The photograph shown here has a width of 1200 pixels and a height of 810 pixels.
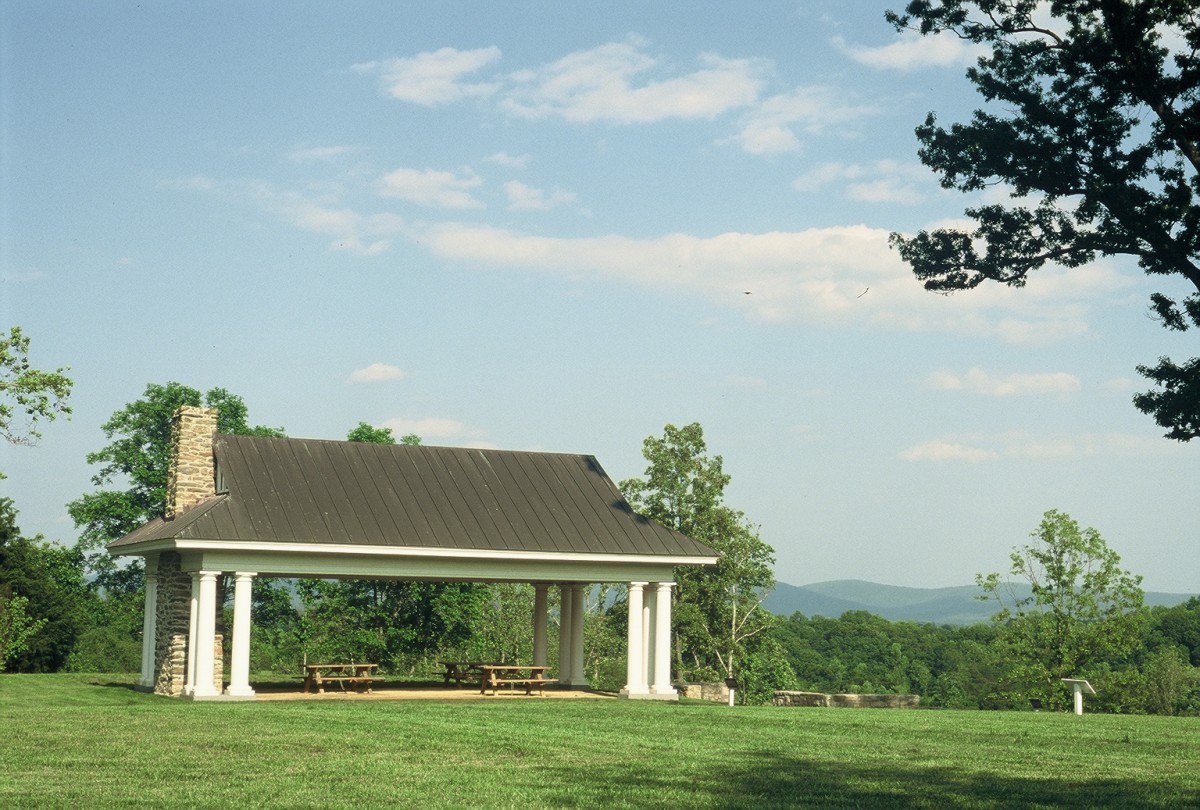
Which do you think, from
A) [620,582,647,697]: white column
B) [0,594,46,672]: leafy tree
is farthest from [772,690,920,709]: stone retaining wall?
[0,594,46,672]: leafy tree

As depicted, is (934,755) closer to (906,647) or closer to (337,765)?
(337,765)

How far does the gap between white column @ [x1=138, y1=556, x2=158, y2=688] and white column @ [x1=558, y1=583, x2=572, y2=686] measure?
8989 millimetres

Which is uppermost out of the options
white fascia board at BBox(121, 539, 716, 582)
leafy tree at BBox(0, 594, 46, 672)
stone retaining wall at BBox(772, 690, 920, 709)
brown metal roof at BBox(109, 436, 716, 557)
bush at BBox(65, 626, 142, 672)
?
brown metal roof at BBox(109, 436, 716, 557)

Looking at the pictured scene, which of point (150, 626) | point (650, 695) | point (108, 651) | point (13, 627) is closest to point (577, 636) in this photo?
point (650, 695)

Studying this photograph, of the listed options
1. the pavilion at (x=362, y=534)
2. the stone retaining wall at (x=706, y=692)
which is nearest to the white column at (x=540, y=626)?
Result: the pavilion at (x=362, y=534)

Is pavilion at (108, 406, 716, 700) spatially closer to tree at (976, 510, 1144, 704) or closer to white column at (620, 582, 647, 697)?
white column at (620, 582, 647, 697)

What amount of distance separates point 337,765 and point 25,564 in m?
30.4

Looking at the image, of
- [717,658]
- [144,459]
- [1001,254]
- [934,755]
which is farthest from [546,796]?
[144,459]

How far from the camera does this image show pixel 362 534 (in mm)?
24688

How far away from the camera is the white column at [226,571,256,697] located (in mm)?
23594

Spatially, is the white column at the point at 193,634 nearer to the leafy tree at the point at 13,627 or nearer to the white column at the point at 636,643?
the white column at the point at 636,643

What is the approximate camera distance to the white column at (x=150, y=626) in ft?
86.6

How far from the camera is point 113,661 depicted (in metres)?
50.8

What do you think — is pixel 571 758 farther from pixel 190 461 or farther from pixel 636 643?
pixel 190 461
